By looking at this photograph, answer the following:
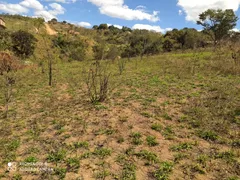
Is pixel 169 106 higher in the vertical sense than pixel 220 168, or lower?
higher

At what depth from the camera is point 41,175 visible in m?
3.46

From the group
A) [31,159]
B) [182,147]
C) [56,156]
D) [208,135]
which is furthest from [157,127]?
[31,159]

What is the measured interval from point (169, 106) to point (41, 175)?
15.0ft

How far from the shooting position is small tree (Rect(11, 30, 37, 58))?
2088 centimetres

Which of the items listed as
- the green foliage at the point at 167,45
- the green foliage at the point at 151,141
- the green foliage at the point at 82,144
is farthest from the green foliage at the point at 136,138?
the green foliage at the point at 167,45

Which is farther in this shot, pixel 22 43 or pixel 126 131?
pixel 22 43

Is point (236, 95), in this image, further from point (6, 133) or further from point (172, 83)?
point (6, 133)

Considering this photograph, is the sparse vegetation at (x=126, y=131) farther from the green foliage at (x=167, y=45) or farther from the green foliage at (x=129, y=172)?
the green foliage at (x=167, y=45)

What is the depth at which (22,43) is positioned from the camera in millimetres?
21125

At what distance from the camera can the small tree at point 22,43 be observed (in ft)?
68.5

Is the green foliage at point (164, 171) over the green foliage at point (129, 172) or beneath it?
over

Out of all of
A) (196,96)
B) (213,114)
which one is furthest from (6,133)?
(196,96)

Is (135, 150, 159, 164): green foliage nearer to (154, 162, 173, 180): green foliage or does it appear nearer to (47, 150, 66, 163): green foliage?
(154, 162, 173, 180): green foliage

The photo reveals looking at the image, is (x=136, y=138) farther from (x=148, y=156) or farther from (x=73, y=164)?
(x=73, y=164)
